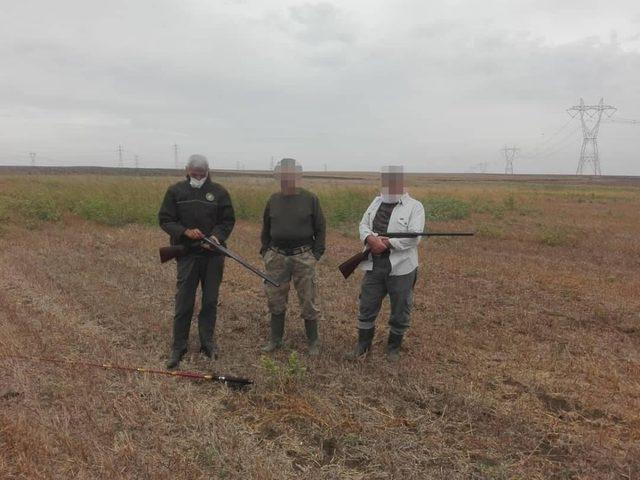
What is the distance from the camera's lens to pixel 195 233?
4.68m

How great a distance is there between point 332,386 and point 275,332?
3.89 ft

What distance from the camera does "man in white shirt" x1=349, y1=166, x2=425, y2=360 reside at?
4.77 meters

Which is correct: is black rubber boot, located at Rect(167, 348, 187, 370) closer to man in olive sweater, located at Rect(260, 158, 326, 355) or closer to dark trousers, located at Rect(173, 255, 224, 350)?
dark trousers, located at Rect(173, 255, 224, 350)

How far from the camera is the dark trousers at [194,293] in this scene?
192 inches

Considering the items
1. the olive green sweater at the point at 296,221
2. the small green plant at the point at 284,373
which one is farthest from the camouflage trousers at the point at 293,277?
the small green plant at the point at 284,373

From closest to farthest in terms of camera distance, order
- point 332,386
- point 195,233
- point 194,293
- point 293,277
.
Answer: point 332,386, point 195,233, point 194,293, point 293,277

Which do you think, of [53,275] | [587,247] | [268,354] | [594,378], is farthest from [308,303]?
[587,247]

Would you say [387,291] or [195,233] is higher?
[195,233]

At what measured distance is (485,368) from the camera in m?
4.82

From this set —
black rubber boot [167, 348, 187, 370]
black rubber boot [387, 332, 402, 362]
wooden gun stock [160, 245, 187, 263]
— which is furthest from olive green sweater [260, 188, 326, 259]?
black rubber boot [167, 348, 187, 370]

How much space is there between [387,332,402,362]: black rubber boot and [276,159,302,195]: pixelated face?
5.78 ft

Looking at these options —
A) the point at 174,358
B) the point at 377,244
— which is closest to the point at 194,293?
the point at 174,358

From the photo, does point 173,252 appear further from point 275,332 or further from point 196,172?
point 275,332

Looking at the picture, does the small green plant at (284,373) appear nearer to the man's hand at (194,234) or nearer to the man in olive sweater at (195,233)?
the man in olive sweater at (195,233)
